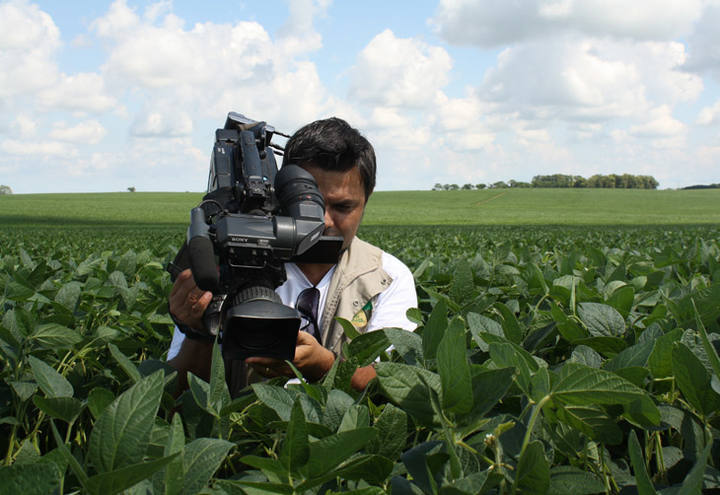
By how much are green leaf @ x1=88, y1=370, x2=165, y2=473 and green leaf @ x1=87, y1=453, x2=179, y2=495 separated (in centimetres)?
8

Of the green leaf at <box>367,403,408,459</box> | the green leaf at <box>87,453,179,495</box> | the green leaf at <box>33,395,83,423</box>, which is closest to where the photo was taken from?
the green leaf at <box>87,453,179,495</box>

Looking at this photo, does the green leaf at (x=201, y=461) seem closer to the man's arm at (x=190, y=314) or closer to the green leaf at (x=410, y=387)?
the green leaf at (x=410, y=387)

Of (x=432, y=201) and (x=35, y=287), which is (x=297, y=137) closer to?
(x=35, y=287)

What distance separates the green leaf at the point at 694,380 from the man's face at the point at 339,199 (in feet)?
5.05

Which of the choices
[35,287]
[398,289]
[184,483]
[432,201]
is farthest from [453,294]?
[432,201]

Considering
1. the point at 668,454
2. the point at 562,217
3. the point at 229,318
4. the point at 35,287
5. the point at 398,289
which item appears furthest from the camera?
the point at 562,217

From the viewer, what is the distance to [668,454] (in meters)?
0.93

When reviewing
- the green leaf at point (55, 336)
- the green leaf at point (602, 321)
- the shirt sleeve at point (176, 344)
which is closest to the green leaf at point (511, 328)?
the green leaf at point (602, 321)

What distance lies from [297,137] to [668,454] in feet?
6.29

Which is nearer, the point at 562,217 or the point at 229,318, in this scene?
the point at 229,318

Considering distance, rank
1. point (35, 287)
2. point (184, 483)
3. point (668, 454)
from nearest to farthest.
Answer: point (184, 483) → point (668, 454) → point (35, 287)

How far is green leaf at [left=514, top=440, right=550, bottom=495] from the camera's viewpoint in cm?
67

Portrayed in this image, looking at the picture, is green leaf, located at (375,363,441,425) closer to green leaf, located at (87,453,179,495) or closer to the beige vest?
green leaf, located at (87,453,179,495)

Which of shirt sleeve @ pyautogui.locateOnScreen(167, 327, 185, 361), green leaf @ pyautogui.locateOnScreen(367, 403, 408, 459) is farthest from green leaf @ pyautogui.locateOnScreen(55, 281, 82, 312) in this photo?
green leaf @ pyautogui.locateOnScreen(367, 403, 408, 459)
